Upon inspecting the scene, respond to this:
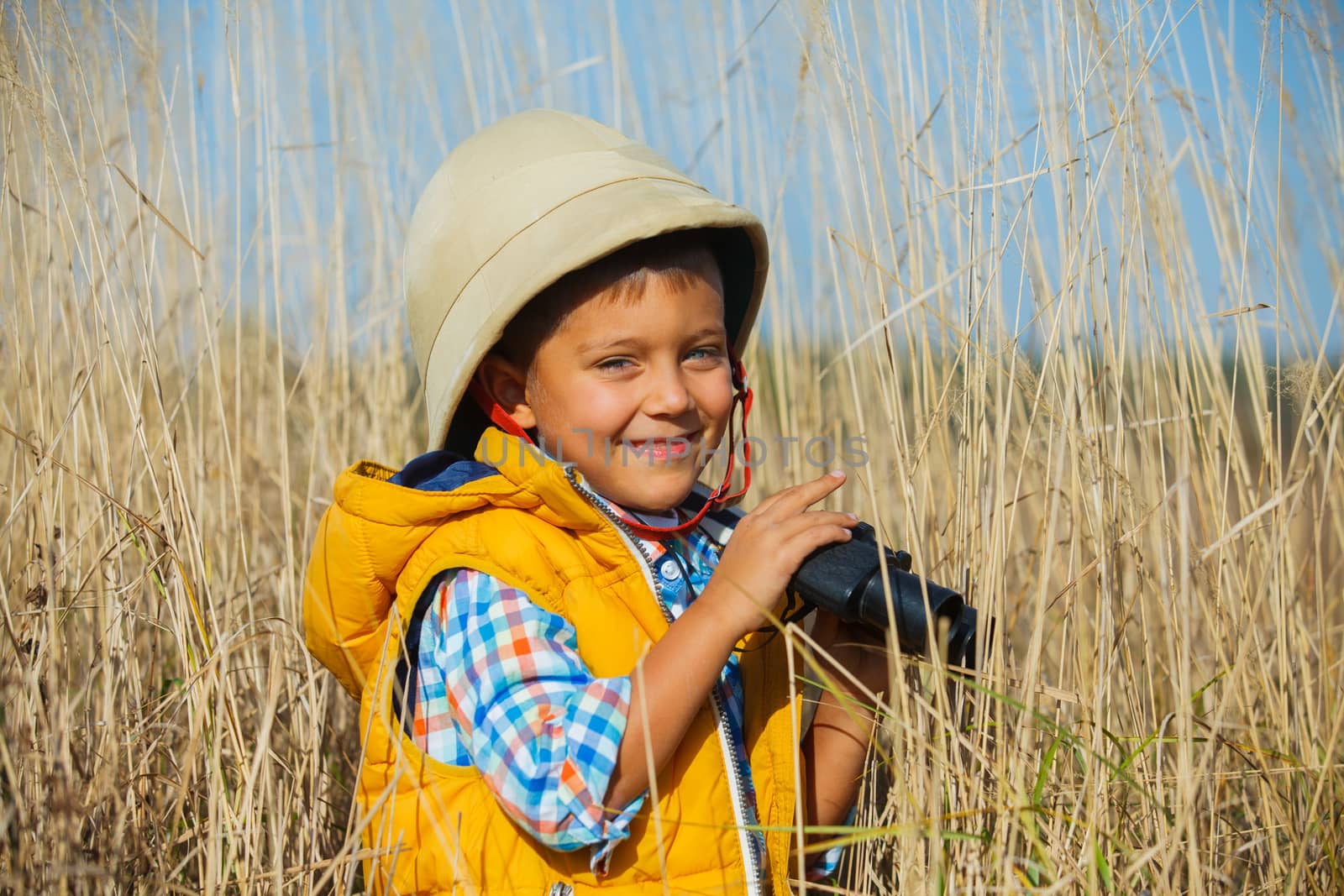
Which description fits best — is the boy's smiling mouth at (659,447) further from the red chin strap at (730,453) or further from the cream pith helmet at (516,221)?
the cream pith helmet at (516,221)

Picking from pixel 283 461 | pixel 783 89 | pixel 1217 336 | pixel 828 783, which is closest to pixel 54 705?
pixel 283 461

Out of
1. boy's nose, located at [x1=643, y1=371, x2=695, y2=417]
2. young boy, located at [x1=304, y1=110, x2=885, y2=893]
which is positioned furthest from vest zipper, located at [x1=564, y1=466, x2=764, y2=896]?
boy's nose, located at [x1=643, y1=371, x2=695, y2=417]

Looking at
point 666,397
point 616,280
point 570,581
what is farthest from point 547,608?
point 616,280

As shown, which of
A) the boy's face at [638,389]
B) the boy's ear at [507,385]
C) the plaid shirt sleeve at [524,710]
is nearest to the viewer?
the plaid shirt sleeve at [524,710]

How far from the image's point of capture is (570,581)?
1.21 metres

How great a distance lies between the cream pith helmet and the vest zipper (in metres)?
0.23

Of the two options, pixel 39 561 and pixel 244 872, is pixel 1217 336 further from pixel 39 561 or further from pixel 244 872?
pixel 39 561

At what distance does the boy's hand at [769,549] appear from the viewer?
113cm

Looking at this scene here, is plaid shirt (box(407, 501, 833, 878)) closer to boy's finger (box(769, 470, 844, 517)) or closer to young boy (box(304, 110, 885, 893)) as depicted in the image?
young boy (box(304, 110, 885, 893))

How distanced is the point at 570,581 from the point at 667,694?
0.62 feet

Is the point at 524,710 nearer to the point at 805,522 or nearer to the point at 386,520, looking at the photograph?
the point at 386,520

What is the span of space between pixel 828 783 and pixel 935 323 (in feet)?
2.20

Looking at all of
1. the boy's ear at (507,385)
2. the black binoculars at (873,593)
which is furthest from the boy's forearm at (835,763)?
the boy's ear at (507,385)

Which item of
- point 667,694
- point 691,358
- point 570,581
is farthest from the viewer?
point 691,358
